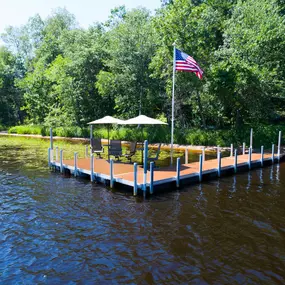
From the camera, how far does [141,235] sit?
9148 millimetres

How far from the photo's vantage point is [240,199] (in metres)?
12.6

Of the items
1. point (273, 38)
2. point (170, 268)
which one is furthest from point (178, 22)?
point (170, 268)

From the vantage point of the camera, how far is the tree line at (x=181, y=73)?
26.1 meters

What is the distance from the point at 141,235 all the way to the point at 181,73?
1967cm

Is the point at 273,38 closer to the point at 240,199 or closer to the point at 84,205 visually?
the point at 240,199

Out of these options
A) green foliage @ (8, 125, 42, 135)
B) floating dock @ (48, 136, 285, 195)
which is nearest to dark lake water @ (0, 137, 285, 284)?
floating dock @ (48, 136, 285, 195)

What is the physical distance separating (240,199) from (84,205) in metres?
6.27

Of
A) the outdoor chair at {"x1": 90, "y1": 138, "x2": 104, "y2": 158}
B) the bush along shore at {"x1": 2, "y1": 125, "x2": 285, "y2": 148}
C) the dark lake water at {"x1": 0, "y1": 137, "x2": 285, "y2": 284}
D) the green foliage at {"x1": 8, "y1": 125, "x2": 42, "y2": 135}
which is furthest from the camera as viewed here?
the green foliage at {"x1": 8, "y1": 125, "x2": 42, "y2": 135}

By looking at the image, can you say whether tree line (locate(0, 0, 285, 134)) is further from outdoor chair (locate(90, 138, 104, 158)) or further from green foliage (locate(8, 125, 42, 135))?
outdoor chair (locate(90, 138, 104, 158))

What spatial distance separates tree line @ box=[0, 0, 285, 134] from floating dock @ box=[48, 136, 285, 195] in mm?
8718

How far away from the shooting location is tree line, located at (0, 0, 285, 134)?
2606cm

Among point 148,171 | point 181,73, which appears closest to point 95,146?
point 148,171

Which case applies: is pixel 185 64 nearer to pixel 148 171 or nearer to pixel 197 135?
pixel 148 171

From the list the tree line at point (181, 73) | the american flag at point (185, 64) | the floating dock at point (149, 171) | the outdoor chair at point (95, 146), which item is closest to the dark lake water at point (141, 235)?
the floating dock at point (149, 171)
